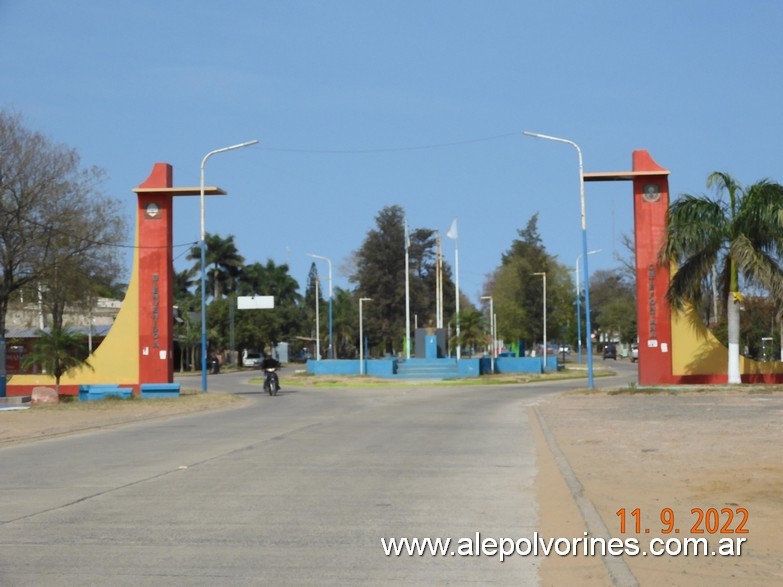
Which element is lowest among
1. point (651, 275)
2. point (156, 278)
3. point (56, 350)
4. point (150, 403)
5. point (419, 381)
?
point (419, 381)

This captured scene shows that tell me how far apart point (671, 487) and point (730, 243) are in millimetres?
26592

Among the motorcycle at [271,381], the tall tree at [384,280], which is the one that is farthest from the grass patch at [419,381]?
the tall tree at [384,280]

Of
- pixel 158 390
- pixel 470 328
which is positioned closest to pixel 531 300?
pixel 470 328

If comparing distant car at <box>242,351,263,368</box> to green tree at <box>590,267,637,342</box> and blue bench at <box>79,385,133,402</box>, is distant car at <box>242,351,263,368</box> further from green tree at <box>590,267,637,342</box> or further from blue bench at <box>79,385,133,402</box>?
blue bench at <box>79,385,133,402</box>

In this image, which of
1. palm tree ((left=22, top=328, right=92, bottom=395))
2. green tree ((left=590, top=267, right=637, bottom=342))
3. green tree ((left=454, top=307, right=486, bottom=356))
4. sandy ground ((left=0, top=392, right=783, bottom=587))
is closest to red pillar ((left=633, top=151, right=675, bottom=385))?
sandy ground ((left=0, top=392, right=783, bottom=587))

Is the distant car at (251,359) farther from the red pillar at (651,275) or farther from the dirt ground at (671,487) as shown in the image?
the dirt ground at (671,487)

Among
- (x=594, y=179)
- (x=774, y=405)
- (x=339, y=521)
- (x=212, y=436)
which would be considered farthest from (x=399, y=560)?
(x=594, y=179)

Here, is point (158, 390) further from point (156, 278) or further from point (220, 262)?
point (220, 262)

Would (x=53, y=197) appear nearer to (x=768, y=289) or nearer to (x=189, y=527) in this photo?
(x=768, y=289)

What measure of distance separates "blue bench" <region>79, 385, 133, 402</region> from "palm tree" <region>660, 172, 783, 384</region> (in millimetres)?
20708

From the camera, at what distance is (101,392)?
3859cm

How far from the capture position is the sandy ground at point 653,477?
7.83 meters

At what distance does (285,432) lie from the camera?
70.6 ft

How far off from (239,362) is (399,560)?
91155 mm
